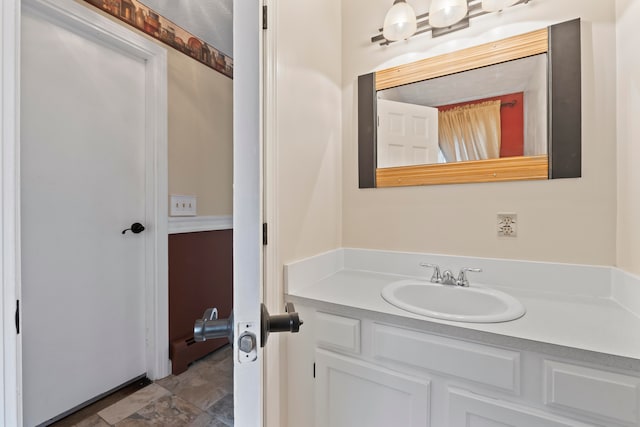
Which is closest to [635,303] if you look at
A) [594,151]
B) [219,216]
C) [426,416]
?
[594,151]

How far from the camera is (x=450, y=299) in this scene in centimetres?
115

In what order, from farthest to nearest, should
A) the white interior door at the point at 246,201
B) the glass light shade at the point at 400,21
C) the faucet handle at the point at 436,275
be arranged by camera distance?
1. the glass light shade at the point at 400,21
2. the faucet handle at the point at 436,275
3. the white interior door at the point at 246,201

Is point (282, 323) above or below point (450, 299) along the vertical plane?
above

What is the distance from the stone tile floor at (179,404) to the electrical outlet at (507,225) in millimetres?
1627

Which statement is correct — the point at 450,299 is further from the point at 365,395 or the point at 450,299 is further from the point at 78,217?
the point at 78,217

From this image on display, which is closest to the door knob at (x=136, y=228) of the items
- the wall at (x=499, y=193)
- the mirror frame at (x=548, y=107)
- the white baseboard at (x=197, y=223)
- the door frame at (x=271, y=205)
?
the white baseboard at (x=197, y=223)

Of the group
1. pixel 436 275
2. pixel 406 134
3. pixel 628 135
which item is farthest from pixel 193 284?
pixel 628 135

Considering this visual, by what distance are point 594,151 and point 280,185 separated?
1.25 m

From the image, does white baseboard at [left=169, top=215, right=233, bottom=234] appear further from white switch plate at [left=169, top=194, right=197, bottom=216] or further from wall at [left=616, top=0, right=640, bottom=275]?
wall at [left=616, top=0, right=640, bottom=275]

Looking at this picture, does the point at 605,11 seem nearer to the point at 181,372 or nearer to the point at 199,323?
the point at 199,323

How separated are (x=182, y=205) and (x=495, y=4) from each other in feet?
6.56

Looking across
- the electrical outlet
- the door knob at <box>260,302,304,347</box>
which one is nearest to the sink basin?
the electrical outlet

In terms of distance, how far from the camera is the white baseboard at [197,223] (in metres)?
1.74

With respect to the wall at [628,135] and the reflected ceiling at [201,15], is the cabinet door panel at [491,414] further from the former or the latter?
the reflected ceiling at [201,15]
